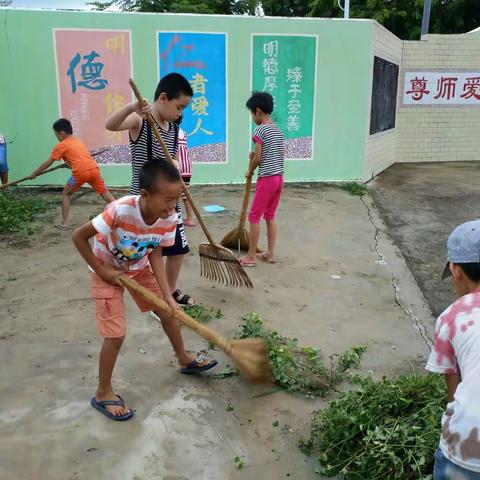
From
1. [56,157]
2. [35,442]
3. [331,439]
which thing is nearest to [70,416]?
[35,442]

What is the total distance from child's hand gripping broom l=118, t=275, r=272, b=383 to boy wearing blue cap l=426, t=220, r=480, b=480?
106cm

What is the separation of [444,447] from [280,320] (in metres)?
2.13

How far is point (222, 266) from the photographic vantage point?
3865mm

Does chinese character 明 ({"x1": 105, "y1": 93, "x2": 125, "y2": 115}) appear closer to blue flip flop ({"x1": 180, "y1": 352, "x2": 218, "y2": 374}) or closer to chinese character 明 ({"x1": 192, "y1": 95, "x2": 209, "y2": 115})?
chinese character 明 ({"x1": 192, "y1": 95, "x2": 209, "y2": 115})

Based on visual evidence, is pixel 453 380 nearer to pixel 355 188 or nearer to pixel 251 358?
pixel 251 358

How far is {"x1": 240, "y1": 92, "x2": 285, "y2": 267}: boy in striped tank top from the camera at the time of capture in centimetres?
439

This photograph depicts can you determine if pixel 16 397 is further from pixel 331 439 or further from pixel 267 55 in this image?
pixel 267 55

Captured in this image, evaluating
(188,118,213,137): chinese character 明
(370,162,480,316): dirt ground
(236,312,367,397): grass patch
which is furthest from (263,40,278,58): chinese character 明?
(236,312,367,397): grass patch

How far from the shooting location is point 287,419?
2.53 metres

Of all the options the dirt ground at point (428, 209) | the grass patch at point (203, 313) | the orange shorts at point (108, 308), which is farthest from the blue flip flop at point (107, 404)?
the dirt ground at point (428, 209)

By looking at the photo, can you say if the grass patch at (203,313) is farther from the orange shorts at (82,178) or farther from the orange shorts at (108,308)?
the orange shorts at (82,178)

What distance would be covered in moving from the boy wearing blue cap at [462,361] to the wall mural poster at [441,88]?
30.3ft

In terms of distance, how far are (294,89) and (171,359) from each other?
5.64m

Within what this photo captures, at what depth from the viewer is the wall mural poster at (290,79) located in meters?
7.52
